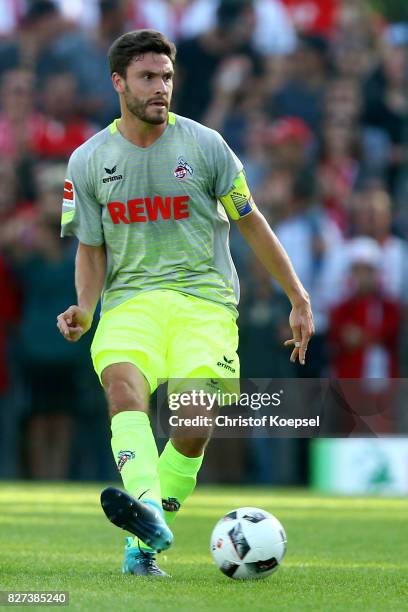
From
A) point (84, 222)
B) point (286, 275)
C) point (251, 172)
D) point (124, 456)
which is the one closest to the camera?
point (124, 456)

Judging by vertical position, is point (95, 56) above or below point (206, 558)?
above

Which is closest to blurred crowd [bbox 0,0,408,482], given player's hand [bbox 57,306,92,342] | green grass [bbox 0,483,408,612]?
green grass [bbox 0,483,408,612]

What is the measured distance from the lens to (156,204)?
5797mm

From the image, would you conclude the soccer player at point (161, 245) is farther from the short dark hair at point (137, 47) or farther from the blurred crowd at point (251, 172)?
the blurred crowd at point (251, 172)

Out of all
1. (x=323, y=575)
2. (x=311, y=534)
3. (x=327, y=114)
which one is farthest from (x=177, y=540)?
(x=327, y=114)

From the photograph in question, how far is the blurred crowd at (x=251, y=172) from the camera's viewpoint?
12758 mm

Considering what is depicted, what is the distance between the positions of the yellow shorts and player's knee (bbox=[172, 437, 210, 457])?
270mm

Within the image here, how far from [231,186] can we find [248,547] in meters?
1.64

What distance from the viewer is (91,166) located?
5.82 metres

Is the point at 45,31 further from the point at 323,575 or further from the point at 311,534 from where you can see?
the point at 323,575

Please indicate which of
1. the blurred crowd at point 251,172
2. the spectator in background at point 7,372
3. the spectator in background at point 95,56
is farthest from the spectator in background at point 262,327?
the spectator in background at point 95,56

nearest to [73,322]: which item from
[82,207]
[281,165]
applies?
[82,207]

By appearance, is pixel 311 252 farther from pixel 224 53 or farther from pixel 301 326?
pixel 301 326

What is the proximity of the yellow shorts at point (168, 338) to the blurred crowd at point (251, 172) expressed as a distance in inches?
246
